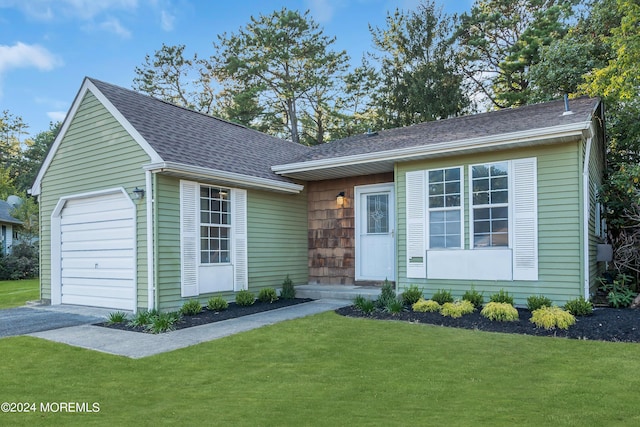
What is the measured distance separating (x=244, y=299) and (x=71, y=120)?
5.38 m

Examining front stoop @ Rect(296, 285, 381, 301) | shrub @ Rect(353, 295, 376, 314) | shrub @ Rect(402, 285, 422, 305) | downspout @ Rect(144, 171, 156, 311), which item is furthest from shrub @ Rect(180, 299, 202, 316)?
shrub @ Rect(402, 285, 422, 305)

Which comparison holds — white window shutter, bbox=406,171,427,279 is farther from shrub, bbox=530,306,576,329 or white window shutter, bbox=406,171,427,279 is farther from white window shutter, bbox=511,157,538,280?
shrub, bbox=530,306,576,329

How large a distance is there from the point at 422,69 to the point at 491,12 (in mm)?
3847

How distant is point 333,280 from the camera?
409 inches

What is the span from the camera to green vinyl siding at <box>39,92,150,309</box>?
24.8 feet

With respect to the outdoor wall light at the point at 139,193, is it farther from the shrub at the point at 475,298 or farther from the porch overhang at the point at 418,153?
the shrub at the point at 475,298

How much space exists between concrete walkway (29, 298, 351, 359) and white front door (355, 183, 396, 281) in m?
2.70

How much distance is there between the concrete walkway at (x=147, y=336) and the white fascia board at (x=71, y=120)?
2901 mm

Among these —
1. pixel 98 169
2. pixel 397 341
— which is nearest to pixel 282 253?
pixel 98 169

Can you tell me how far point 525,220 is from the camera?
7.27 meters

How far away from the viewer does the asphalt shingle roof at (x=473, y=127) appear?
7.44m

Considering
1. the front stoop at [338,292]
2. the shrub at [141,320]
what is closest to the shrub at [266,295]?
the front stoop at [338,292]

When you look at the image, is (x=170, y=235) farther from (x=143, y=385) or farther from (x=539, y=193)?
(x=539, y=193)

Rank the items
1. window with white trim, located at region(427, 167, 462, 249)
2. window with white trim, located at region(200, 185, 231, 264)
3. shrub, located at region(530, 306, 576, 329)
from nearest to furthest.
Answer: shrub, located at region(530, 306, 576, 329)
window with white trim, located at region(427, 167, 462, 249)
window with white trim, located at region(200, 185, 231, 264)
